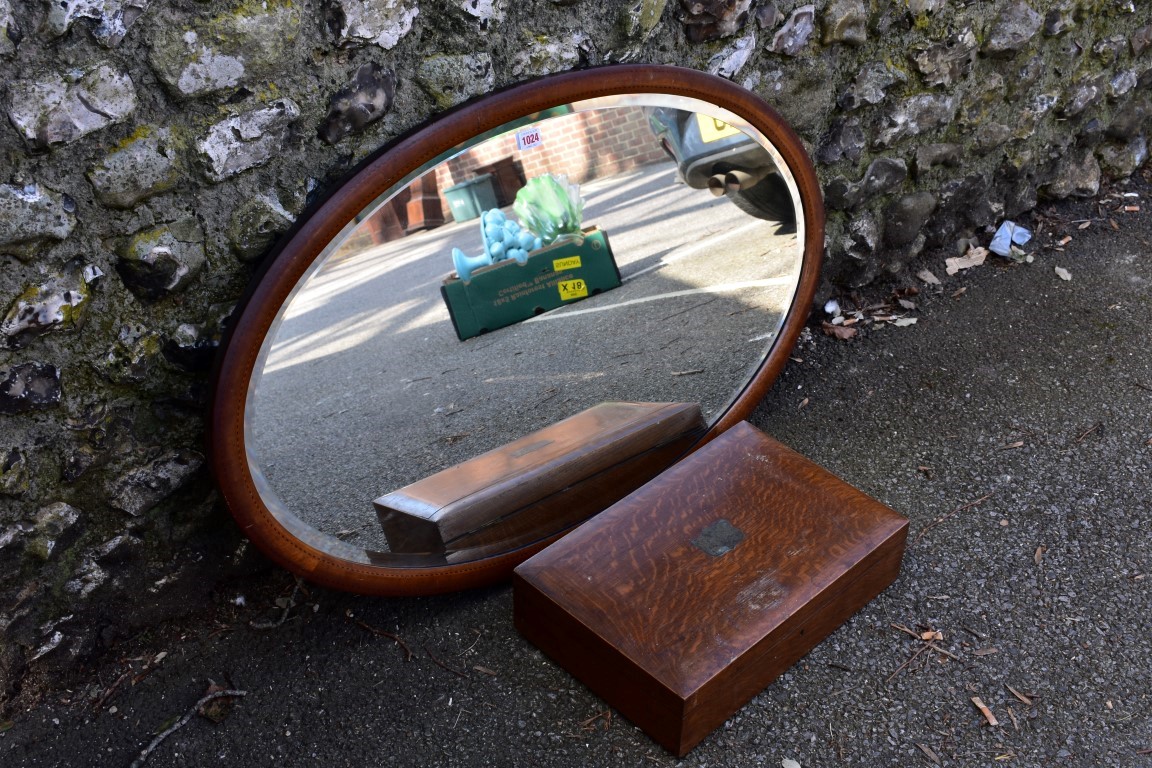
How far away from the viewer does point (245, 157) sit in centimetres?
163

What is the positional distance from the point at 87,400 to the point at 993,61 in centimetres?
262

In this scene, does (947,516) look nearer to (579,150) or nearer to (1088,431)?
(1088,431)

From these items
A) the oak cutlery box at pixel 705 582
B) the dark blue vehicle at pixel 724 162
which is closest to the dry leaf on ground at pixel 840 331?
the dark blue vehicle at pixel 724 162

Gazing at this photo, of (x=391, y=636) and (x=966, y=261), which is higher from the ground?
(x=966, y=261)

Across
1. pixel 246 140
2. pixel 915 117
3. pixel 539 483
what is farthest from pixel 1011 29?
pixel 246 140

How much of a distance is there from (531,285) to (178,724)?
44.7 inches

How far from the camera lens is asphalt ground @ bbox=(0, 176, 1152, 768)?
170 cm

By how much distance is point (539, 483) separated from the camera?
202cm

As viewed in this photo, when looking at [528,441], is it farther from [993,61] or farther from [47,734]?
[993,61]

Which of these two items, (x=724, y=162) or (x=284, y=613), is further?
(x=724, y=162)

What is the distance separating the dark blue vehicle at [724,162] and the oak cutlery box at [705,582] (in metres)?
0.60

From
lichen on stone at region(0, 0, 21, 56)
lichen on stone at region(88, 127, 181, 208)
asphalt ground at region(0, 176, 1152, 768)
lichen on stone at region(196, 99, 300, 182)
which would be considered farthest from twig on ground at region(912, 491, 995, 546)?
lichen on stone at region(0, 0, 21, 56)

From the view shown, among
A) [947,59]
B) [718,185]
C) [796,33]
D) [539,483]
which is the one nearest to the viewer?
[539,483]

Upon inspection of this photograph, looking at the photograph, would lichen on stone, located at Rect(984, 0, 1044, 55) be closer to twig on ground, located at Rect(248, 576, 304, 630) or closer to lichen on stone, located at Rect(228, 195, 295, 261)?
lichen on stone, located at Rect(228, 195, 295, 261)
